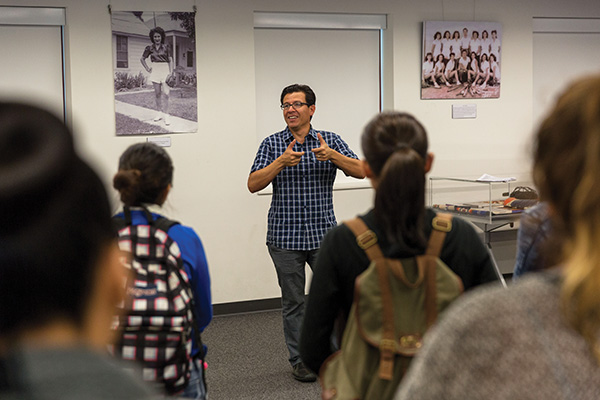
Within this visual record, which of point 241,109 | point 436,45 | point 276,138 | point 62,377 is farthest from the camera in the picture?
point 436,45

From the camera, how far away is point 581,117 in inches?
30.3

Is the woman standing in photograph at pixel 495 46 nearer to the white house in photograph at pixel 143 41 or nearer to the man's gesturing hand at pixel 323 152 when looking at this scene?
the white house in photograph at pixel 143 41

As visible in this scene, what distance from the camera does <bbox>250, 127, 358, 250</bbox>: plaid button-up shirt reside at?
4.02 metres

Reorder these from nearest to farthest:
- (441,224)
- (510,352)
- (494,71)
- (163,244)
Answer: (510,352), (441,224), (163,244), (494,71)

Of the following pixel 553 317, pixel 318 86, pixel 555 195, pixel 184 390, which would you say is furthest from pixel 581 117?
pixel 318 86

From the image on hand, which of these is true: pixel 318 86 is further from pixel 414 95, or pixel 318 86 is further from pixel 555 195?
pixel 555 195

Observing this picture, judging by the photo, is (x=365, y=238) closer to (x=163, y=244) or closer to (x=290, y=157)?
(x=163, y=244)

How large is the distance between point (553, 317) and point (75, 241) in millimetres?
509

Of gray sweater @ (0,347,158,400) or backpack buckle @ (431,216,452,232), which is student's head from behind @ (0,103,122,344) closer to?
gray sweater @ (0,347,158,400)

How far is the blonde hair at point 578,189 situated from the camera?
751 mm

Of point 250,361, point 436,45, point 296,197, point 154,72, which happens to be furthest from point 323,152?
point 436,45

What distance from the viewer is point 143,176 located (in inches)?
83.4

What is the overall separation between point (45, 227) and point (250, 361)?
4.02m

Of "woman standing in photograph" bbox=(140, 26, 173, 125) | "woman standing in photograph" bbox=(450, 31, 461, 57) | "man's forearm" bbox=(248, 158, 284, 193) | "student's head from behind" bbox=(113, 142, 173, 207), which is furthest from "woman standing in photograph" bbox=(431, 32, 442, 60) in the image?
"student's head from behind" bbox=(113, 142, 173, 207)
